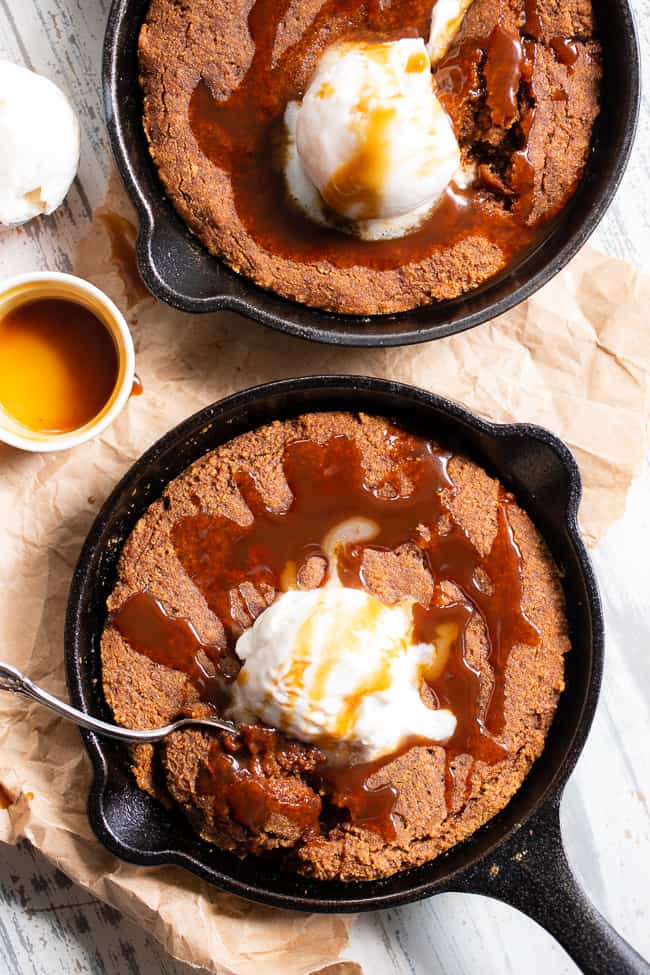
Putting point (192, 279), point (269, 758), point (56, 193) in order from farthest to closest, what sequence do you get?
point (56, 193) → point (192, 279) → point (269, 758)

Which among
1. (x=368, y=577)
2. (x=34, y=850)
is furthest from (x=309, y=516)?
(x=34, y=850)

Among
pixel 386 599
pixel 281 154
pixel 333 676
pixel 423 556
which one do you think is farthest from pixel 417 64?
pixel 333 676

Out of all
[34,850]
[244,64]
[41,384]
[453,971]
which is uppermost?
[244,64]

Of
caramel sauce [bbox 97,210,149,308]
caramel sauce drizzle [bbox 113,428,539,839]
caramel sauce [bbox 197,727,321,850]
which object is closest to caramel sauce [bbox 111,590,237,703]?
caramel sauce drizzle [bbox 113,428,539,839]

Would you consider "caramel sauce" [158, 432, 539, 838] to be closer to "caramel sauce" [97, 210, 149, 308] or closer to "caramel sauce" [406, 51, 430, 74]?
"caramel sauce" [97, 210, 149, 308]

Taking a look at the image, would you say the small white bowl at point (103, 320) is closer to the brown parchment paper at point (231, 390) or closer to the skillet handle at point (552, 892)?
the brown parchment paper at point (231, 390)

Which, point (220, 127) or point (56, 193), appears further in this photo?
point (56, 193)

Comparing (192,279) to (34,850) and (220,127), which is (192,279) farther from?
(34,850)
